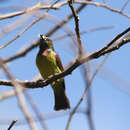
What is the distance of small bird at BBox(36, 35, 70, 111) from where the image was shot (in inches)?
209

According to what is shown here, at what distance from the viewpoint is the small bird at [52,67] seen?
17.4 feet

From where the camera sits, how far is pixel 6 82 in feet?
11.9

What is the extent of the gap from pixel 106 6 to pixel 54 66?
1.88 m

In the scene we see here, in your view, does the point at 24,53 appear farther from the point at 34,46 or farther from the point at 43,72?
the point at 43,72

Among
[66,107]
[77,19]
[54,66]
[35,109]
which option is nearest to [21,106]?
[35,109]

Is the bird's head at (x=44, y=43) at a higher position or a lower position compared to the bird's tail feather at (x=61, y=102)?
higher

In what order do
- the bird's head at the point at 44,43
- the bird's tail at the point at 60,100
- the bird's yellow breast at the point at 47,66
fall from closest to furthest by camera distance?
the bird's yellow breast at the point at 47,66 < the bird's tail at the point at 60,100 < the bird's head at the point at 44,43

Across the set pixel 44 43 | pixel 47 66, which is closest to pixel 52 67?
pixel 47 66

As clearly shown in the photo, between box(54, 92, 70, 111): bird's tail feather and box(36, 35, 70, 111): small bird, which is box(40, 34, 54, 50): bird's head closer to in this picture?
box(36, 35, 70, 111): small bird

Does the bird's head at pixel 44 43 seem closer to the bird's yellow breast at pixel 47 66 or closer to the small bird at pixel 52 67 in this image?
the small bird at pixel 52 67

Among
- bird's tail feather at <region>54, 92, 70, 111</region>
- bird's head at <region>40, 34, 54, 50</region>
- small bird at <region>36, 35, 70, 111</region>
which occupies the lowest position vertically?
bird's tail feather at <region>54, 92, 70, 111</region>

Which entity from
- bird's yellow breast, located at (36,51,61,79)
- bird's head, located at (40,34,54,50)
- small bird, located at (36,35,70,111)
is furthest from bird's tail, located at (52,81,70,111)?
bird's head, located at (40,34,54,50)

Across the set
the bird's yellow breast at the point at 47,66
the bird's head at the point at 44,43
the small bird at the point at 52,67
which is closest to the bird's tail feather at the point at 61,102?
the small bird at the point at 52,67

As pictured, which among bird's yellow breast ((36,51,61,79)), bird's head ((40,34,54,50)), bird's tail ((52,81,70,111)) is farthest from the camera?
bird's head ((40,34,54,50))
